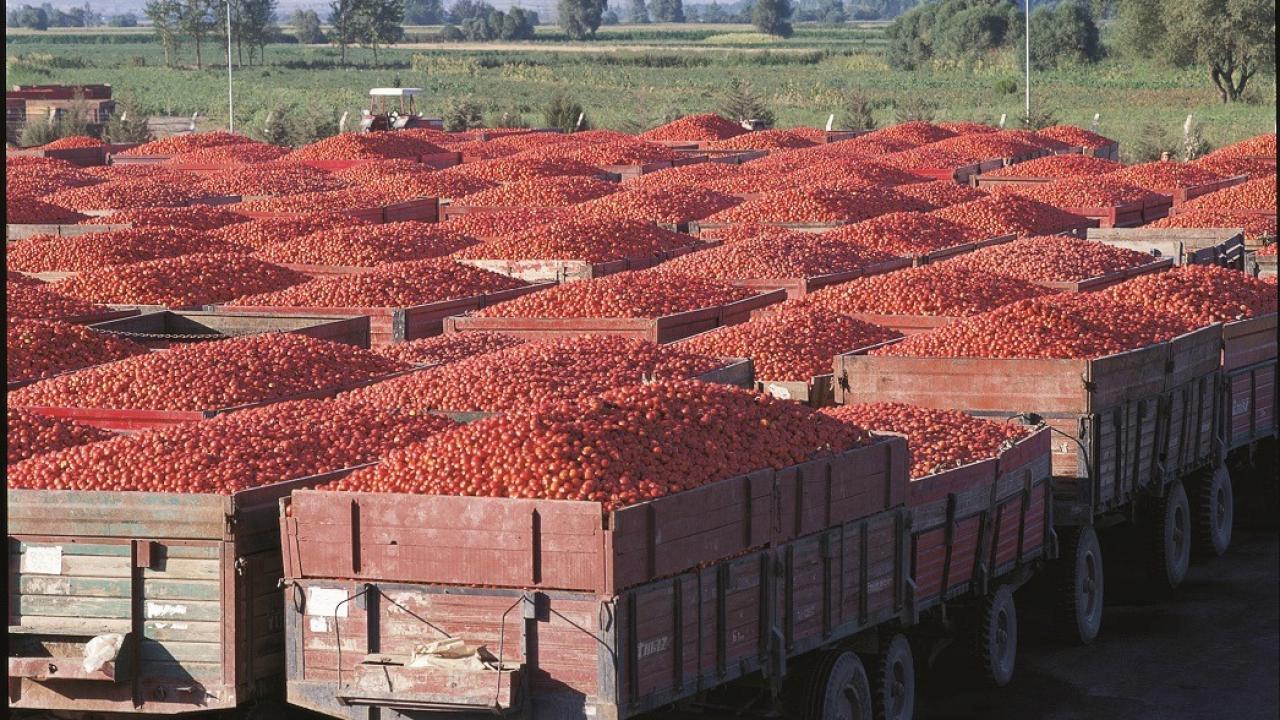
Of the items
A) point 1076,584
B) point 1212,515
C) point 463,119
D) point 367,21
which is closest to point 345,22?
point 367,21

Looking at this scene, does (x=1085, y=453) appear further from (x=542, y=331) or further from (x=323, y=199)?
(x=323, y=199)

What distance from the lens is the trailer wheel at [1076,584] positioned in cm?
1391

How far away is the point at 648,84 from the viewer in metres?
118

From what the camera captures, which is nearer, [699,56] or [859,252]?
[859,252]

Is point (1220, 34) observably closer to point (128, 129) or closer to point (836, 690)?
point (128, 129)

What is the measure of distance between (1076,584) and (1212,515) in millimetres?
3177

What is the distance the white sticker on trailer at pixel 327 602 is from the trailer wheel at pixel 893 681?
3.39 metres

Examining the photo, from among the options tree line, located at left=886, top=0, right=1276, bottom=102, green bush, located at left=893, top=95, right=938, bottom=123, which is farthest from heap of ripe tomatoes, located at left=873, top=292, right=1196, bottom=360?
tree line, located at left=886, top=0, right=1276, bottom=102

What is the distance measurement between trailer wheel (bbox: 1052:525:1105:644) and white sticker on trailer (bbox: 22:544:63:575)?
287 inches

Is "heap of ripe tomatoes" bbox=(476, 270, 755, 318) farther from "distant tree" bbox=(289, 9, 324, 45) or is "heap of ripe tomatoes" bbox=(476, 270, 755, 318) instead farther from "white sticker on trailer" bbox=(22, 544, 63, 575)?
"distant tree" bbox=(289, 9, 324, 45)

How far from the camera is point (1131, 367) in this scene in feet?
47.5

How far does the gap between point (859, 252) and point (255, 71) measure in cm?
10190

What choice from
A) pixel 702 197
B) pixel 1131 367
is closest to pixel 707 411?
pixel 1131 367

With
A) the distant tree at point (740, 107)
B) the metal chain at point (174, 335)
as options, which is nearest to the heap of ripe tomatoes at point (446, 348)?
the metal chain at point (174, 335)
